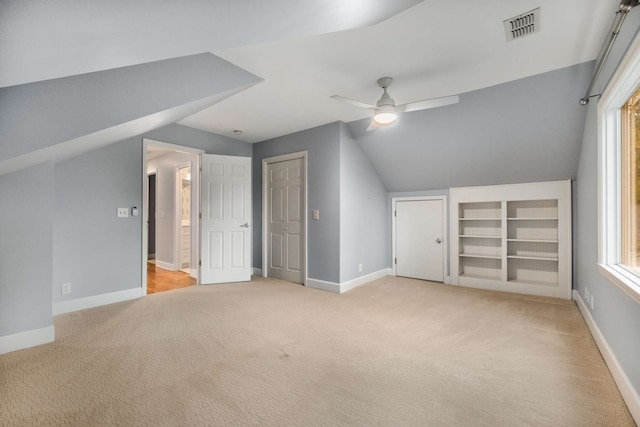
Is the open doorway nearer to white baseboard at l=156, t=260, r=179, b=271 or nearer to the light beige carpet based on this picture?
white baseboard at l=156, t=260, r=179, b=271

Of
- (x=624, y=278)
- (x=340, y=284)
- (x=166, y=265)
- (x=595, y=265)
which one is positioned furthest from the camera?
(x=166, y=265)

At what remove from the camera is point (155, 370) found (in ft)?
7.00

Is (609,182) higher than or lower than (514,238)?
higher

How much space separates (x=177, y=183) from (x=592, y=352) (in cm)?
638

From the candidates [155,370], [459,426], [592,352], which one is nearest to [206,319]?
[155,370]

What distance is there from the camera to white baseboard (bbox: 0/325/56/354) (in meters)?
2.36

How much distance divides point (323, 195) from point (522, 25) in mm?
2972

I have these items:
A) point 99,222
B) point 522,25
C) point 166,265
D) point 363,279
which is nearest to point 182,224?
point 166,265

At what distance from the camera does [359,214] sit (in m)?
4.74

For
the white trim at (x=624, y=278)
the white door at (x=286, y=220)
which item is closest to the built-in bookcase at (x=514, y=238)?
the white trim at (x=624, y=278)

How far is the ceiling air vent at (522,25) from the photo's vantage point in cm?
202

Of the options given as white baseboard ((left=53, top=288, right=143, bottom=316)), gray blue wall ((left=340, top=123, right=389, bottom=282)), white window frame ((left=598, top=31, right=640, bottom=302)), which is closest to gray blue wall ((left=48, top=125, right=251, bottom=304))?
white baseboard ((left=53, top=288, right=143, bottom=316))

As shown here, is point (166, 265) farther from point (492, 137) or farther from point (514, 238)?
point (514, 238)

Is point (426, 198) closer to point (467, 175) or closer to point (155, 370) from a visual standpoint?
point (467, 175)
